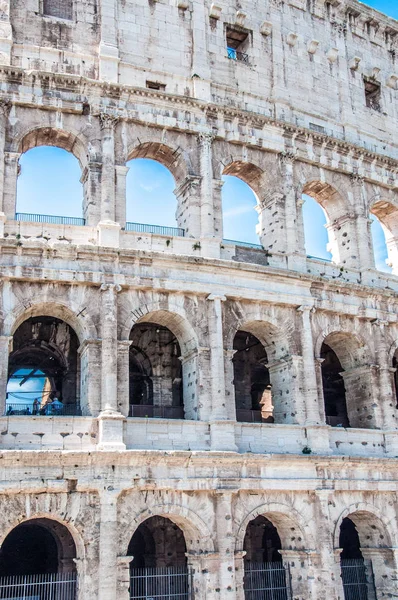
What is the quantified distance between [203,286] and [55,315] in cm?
340

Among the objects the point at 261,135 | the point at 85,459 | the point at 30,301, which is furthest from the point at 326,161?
the point at 85,459

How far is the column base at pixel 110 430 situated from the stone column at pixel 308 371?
15.6ft

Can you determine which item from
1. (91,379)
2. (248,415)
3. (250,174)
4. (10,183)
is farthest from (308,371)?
(10,183)

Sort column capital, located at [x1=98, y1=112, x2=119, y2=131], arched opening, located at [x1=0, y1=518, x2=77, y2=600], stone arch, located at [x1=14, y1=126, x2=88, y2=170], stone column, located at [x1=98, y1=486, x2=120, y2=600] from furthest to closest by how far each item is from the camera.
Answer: column capital, located at [x1=98, y1=112, x2=119, y2=131] → stone arch, located at [x1=14, y1=126, x2=88, y2=170] → arched opening, located at [x1=0, y1=518, x2=77, y2=600] → stone column, located at [x1=98, y1=486, x2=120, y2=600]

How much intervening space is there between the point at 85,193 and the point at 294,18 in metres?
9.07

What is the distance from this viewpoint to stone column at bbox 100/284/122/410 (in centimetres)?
1514

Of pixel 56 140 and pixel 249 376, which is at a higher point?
pixel 56 140

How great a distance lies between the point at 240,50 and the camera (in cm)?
2069

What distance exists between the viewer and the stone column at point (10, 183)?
1603cm

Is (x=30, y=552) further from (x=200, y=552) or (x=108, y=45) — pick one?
(x=108, y=45)

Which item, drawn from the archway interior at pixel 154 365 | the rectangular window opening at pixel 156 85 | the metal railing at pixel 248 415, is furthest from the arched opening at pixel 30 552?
the rectangular window opening at pixel 156 85

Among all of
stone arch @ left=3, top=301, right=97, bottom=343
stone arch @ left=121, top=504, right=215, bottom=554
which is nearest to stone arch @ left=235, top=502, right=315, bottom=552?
stone arch @ left=121, top=504, right=215, bottom=554

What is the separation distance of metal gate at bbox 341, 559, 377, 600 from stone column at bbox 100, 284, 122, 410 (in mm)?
7391

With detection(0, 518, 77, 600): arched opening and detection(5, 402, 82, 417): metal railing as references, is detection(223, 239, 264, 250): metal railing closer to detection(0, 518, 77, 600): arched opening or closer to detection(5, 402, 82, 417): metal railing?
detection(5, 402, 82, 417): metal railing
